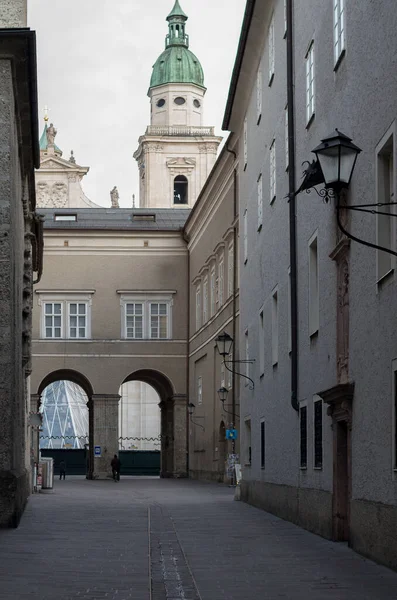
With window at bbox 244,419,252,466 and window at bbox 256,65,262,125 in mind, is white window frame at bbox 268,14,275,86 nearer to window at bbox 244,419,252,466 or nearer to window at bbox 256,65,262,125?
window at bbox 256,65,262,125

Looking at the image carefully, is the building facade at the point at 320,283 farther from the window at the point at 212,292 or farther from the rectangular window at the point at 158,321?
the rectangular window at the point at 158,321

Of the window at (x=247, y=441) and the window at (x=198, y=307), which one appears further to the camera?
the window at (x=198, y=307)

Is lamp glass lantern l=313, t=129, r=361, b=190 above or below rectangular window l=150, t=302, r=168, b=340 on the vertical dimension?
below

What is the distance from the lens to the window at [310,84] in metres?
21.2

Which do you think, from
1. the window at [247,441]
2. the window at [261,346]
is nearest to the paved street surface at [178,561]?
the window at [261,346]

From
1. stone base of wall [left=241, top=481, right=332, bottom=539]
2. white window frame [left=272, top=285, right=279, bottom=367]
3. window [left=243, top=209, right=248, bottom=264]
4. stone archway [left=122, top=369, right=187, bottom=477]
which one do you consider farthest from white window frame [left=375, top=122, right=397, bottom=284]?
stone archway [left=122, top=369, right=187, bottom=477]

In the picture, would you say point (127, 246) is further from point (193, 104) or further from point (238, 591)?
point (193, 104)

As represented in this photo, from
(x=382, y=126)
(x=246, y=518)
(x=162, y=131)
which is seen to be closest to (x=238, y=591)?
(x=382, y=126)

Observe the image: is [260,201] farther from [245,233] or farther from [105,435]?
[105,435]

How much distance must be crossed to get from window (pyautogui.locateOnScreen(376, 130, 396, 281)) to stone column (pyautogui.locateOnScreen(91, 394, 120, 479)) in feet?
141

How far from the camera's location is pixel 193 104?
11262cm

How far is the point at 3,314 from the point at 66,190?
80.1 metres

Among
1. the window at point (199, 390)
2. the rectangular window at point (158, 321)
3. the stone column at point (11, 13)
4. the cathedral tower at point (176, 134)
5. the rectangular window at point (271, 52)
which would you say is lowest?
the window at point (199, 390)

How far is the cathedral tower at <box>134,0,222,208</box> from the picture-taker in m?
108
